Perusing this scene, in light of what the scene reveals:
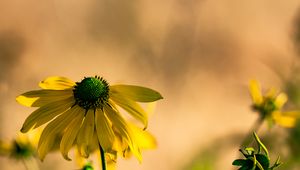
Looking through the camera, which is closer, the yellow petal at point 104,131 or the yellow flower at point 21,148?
the yellow petal at point 104,131

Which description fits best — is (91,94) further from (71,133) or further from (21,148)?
(21,148)

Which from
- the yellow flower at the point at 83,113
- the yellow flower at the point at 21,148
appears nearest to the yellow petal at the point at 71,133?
the yellow flower at the point at 83,113

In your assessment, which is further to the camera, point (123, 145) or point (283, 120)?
point (283, 120)

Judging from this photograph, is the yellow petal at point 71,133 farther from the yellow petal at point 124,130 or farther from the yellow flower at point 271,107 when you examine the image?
the yellow flower at point 271,107

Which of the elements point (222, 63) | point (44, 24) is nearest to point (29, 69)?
point (44, 24)

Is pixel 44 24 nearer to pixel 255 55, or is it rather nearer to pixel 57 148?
pixel 255 55

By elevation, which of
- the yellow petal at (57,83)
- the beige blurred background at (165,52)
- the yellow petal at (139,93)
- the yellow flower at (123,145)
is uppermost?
the beige blurred background at (165,52)

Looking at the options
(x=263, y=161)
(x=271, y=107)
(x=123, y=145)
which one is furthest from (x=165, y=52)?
(x=263, y=161)
